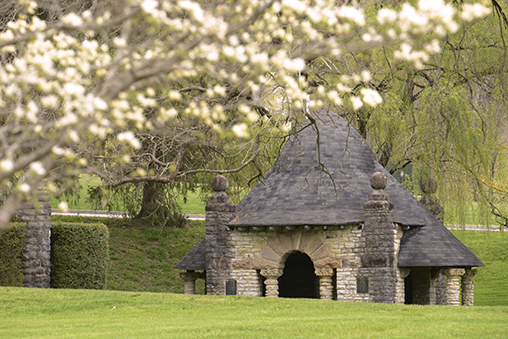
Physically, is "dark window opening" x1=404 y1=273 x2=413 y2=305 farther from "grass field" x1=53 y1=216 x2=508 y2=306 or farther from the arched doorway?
"grass field" x1=53 y1=216 x2=508 y2=306

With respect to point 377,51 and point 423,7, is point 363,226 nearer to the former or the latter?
point 377,51

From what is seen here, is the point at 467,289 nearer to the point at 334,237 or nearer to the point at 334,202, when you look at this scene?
the point at 334,237

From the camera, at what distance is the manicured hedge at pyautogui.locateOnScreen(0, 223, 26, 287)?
54.3 feet

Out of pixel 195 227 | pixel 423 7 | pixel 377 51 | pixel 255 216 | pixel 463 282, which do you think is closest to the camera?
pixel 423 7

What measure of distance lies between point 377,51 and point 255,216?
729cm

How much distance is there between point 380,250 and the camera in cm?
1652

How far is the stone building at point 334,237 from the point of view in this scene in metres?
16.7

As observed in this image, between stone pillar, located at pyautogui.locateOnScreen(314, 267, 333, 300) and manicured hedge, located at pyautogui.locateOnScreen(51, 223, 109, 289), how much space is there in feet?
23.2

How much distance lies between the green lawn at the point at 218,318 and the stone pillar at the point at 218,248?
208 cm

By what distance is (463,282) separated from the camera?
19266mm

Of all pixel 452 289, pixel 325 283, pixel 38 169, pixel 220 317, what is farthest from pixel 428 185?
pixel 38 169

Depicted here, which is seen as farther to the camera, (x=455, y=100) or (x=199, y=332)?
(x=455, y=100)

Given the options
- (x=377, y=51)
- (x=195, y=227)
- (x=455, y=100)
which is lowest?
(x=195, y=227)

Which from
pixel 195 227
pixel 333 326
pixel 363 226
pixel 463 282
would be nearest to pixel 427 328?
pixel 333 326
